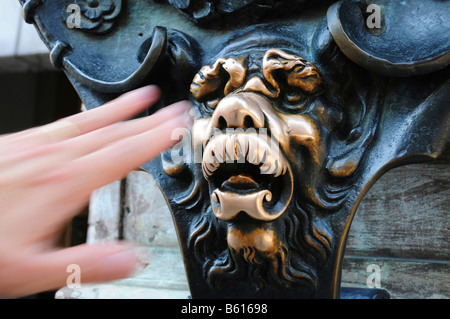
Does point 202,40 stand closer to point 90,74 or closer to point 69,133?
point 90,74

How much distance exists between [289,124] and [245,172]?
0.24ft

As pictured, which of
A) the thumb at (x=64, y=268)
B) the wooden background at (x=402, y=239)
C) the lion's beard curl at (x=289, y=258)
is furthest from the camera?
the wooden background at (x=402, y=239)

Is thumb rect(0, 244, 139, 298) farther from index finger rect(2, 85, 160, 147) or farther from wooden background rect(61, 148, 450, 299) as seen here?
wooden background rect(61, 148, 450, 299)

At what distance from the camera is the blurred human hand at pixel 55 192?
0.25 metres

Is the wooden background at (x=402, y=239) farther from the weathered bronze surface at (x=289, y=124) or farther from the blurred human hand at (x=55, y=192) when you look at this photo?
the blurred human hand at (x=55, y=192)

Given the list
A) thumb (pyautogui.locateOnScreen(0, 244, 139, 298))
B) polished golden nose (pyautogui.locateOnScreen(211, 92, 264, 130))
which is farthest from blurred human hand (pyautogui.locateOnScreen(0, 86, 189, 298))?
polished golden nose (pyautogui.locateOnScreen(211, 92, 264, 130))

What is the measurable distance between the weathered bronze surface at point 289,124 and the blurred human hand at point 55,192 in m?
0.13

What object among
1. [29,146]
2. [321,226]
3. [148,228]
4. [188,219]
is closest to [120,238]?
[148,228]

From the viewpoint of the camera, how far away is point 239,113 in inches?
18.1

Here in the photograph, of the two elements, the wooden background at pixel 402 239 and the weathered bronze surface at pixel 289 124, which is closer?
the weathered bronze surface at pixel 289 124

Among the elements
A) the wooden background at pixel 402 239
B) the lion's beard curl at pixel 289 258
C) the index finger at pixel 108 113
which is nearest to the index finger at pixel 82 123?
the index finger at pixel 108 113

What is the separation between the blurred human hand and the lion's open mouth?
0.10 metres

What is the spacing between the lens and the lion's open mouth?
45cm

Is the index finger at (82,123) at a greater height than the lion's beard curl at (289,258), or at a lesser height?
greater
